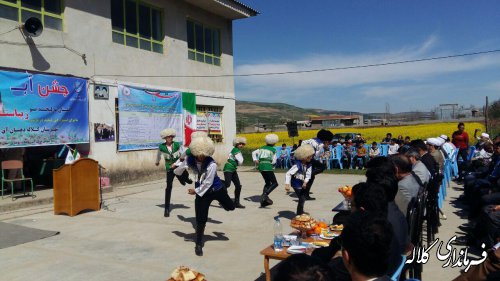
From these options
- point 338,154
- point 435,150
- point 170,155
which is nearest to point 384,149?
point 338,154

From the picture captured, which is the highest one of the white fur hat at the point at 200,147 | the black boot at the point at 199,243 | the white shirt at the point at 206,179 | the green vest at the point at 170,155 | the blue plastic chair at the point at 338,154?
the white fur hat at the point at 200,147

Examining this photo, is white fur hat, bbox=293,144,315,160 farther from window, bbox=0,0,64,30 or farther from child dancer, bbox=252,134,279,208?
window, bbox=0,0,64,30

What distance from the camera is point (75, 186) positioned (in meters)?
8.35

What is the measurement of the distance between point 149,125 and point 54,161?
11.4 ft

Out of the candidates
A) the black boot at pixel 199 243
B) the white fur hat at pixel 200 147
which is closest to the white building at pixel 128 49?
the white fur hat at pixel 200 147

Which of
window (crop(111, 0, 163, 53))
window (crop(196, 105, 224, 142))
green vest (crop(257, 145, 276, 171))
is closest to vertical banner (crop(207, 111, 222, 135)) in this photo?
window (crop(196, 105, 224, 142))

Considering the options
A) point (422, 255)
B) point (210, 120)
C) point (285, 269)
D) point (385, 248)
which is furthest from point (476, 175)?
point (210, 120)

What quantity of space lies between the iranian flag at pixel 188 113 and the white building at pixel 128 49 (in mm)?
357

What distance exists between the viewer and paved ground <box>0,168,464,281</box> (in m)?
5.00

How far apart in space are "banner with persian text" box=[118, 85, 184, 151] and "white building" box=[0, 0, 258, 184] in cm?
21

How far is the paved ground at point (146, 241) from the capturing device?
500 centimetres

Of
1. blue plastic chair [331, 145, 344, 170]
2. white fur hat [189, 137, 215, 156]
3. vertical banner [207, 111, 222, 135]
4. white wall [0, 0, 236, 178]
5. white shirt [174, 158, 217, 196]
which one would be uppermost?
white wall [0, 0, 236, 178]

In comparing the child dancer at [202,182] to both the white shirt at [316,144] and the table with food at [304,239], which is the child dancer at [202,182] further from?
the white shirt at [316,144]

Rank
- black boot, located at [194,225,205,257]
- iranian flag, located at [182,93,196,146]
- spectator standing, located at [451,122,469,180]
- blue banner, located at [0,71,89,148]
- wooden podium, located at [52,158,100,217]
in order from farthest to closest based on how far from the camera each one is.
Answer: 1. iranian flag, located at [182,93,196,146]
2. spectator standing, located at [451,122,469,180]
3. blue banner, located at [0,71,89,148]
4. wooden podium, located at [52,158,100,217]
5. black boot, located at [194,225,205,257]
